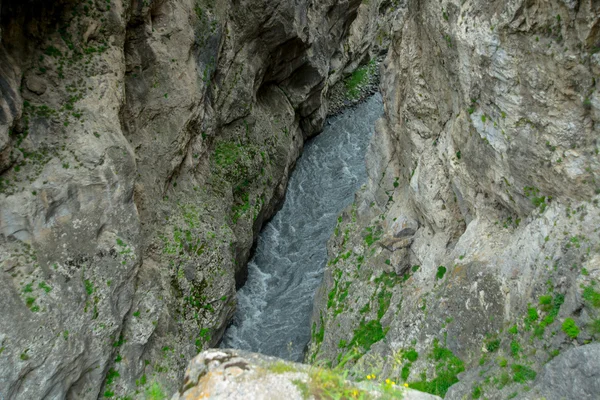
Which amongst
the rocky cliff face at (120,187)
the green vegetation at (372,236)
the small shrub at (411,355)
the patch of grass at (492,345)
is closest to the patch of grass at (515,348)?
the patch of grass at (492,345)

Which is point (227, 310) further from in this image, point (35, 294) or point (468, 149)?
point (468, 149)

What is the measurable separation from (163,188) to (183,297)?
18.7 feet

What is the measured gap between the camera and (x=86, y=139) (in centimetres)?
1691

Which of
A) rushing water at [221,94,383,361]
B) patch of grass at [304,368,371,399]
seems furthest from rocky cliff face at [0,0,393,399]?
patch of grass at [304,368,371,399]

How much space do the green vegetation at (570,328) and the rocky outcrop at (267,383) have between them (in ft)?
18.7

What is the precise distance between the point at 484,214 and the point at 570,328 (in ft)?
21.2

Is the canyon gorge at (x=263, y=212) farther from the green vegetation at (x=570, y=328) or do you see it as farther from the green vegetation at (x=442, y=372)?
the green vegetation at (x=570, y=328)

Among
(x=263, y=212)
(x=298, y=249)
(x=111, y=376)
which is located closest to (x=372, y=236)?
(x=298, y=249)

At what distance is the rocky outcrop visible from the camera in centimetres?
616

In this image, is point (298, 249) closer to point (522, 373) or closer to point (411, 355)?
point (411, 355)

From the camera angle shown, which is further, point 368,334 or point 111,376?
point 368,334

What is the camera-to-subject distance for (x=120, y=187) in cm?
1756

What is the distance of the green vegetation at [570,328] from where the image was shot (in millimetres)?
10080

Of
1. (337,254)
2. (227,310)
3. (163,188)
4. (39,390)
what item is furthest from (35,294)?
(337,254)
